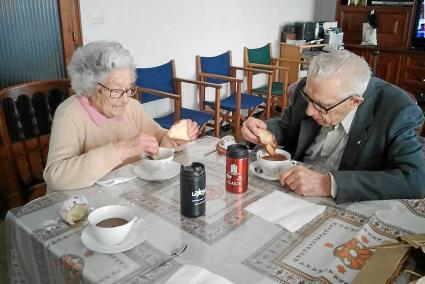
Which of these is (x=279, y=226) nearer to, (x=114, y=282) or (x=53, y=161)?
(x=114, y=282)

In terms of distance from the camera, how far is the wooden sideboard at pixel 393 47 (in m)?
4.63

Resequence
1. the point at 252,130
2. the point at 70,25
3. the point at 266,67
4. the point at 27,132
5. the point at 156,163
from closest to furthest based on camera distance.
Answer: the point at 156,163 → the point at 252,130 → the point at 27,132 → the point at 70,25 → the point at 266,67

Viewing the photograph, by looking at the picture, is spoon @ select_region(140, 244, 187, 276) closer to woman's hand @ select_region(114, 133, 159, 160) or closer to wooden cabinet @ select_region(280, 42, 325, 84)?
woman's hand @ select_region(114, 133, 159, 160)

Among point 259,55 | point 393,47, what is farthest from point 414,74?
point 259,55

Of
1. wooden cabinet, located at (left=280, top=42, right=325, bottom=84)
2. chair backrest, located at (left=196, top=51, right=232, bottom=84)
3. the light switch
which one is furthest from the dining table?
wooden cabinet, located at (left=280, top=42, right=325, bottom=84)

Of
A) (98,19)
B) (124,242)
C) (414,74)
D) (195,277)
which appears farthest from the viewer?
(414,74)

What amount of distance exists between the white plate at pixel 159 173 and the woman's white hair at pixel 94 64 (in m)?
0.39

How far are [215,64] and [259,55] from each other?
0.80 metres

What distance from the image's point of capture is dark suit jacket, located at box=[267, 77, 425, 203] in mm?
1226

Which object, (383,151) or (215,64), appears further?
(215,64)

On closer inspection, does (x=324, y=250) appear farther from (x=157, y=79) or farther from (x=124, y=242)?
(x=157, y=79)

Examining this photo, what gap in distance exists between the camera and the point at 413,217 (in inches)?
43.5

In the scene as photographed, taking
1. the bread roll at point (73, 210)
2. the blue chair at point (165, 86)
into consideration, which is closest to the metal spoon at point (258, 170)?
the bread roll at point (73, 210)

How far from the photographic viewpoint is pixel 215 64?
3.79m
